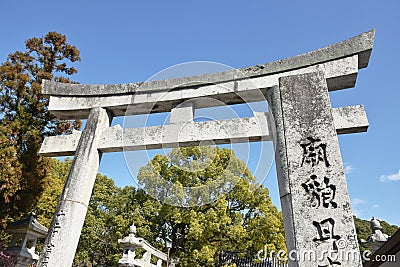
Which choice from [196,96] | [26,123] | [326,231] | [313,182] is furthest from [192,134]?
[26,123]

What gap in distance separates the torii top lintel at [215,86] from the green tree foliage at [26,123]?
1929 mm

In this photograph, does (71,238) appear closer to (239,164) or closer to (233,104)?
(233,104)

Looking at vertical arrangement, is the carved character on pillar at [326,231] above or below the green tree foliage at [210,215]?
below

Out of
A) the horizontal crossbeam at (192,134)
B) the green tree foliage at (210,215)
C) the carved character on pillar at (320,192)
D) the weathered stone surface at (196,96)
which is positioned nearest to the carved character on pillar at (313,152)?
the carved character on pillar at (320,192)

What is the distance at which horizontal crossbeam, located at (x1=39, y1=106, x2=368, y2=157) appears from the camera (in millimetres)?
4566

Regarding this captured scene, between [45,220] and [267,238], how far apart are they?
36.8 feet

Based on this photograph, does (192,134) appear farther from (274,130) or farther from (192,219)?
(192,219)

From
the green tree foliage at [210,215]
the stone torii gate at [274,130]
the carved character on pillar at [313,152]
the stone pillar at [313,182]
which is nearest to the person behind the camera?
the stone pillar at [313,182]

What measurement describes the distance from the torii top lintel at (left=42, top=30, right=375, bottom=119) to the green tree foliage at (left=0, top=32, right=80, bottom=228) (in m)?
1.93

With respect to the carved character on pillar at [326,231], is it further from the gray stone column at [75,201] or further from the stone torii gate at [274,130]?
the gray stone column at [75,201]

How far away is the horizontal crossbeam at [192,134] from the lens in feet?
15.0

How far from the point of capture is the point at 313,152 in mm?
3553

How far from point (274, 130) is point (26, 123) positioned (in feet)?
21.1

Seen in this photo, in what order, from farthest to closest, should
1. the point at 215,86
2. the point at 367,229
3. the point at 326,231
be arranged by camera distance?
the point at 367,229
the point at 215,86
the point at 326,231
